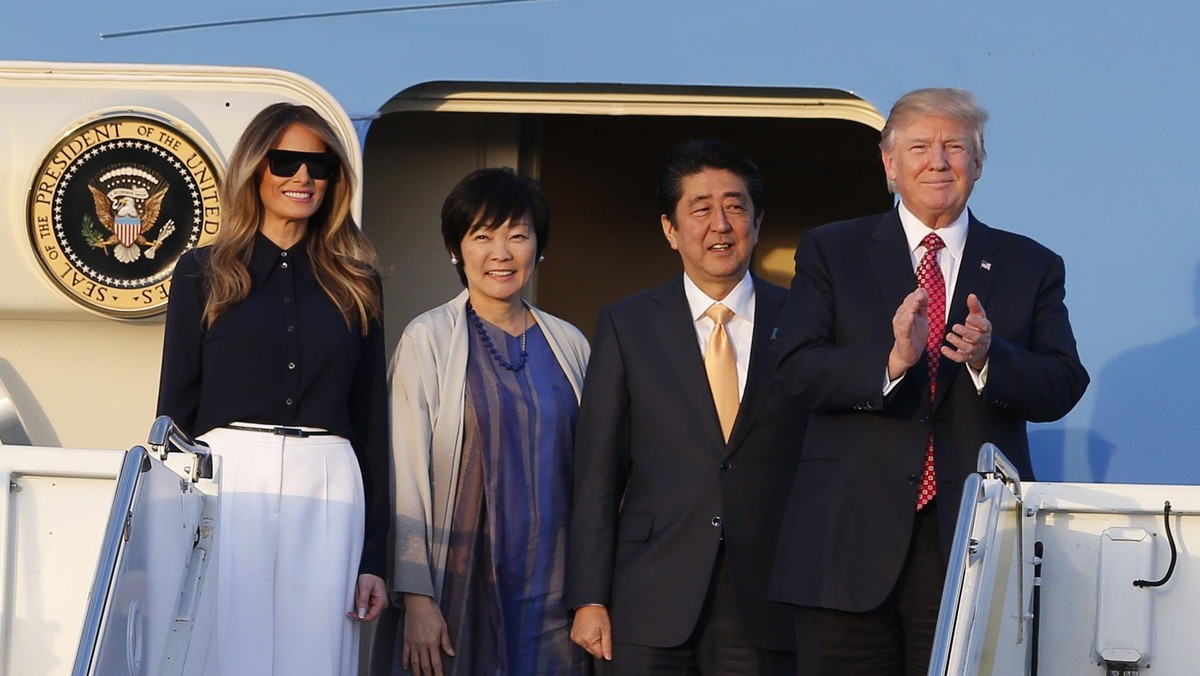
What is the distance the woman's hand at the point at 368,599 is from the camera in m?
3.41

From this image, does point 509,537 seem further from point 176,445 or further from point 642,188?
point 642,188

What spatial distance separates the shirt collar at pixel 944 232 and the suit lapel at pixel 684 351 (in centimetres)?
61

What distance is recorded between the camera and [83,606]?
325 centimetres

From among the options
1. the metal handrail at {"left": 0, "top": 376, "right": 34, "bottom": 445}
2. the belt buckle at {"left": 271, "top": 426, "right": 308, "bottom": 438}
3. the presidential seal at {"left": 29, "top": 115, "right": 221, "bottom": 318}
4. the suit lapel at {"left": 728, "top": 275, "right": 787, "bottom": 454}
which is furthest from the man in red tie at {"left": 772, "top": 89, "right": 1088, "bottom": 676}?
the metal handrail at {"left": 0, "top": 376, "right": 34, "bottom": 445}

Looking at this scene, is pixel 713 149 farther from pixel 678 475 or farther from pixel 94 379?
pixel 94 379

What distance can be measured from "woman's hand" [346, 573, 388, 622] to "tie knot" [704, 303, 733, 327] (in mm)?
890

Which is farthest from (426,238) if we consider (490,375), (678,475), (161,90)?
(678,475)

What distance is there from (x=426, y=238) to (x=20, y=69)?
136cm

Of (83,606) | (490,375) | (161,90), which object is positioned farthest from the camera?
(161,90)

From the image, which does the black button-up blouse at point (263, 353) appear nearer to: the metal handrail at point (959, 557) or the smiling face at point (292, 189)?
the smiling face at point (292, 189)

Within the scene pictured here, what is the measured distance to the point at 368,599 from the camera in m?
3.42

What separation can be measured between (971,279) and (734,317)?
0.68 meters

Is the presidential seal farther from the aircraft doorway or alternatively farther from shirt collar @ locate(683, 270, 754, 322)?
the aircraft doorway

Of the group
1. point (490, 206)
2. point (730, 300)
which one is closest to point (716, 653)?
point (730, 300)
